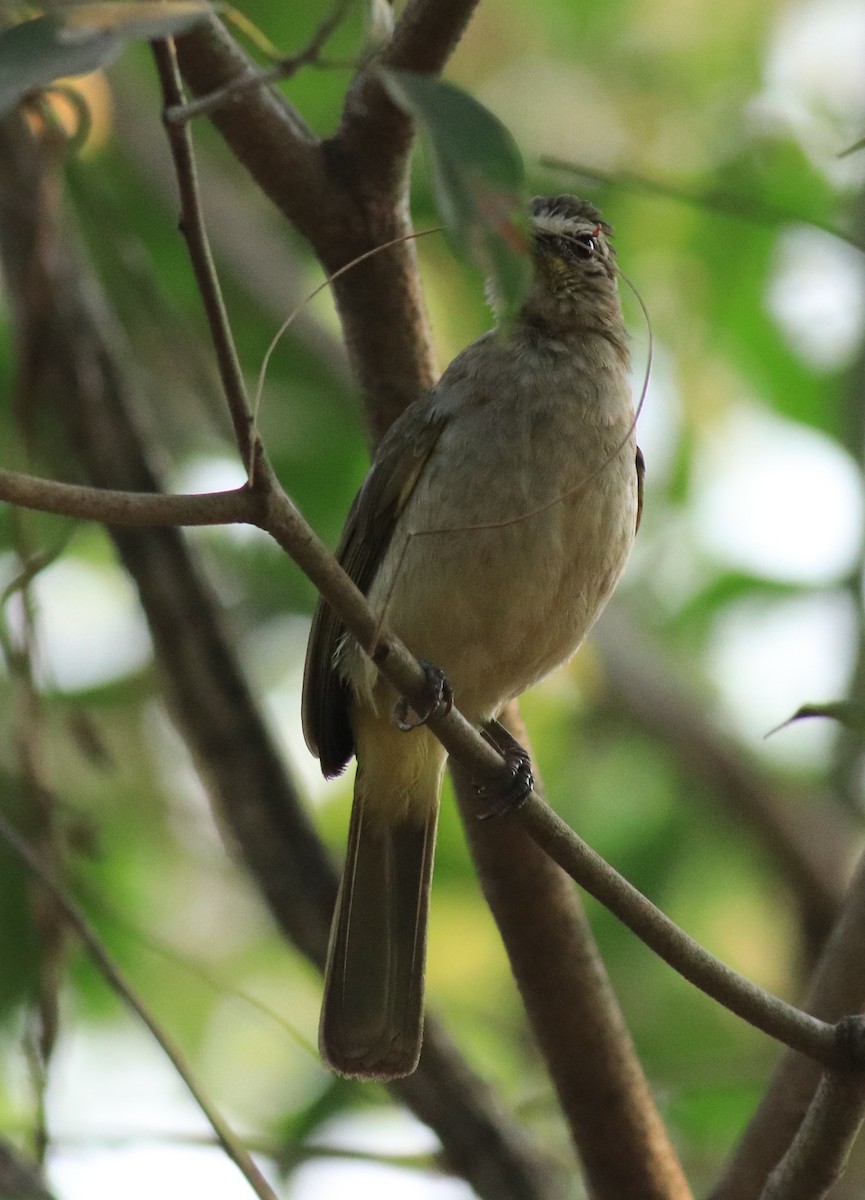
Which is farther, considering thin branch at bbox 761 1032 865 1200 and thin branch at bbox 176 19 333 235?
thin branch at bbox 176 19 333 235

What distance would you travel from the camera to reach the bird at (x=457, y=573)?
3064 mm

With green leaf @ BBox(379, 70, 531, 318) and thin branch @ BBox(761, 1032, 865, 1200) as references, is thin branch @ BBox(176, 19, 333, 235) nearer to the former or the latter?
green leaf @ BBox(379, 70, 531, 318)

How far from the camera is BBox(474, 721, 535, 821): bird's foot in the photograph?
2.53m

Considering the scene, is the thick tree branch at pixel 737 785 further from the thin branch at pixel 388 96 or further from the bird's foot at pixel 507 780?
the thin branch at pixel 388 96

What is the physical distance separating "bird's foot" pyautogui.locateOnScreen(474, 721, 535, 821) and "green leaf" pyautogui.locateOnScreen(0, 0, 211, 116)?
1177 millimetres

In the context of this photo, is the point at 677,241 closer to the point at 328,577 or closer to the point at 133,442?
the point at 133,442

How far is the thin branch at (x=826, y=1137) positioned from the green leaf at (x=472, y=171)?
1.33 meters

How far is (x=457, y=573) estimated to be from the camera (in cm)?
307

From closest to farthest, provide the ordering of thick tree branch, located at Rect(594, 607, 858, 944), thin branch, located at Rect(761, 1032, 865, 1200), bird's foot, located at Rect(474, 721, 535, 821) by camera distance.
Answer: thin branch, located at Rect(761, 1032, 865, 1200), bird's foot, located at Rect(474, 721, 535, 821), thick tree branch, located at Rect(594, 607, 858, 944)

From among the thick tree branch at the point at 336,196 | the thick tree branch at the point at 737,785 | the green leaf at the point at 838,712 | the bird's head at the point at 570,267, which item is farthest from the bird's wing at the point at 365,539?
the thick tree branch at the point at 737,785

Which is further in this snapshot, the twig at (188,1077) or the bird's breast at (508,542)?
the bird's breast at (508,542)

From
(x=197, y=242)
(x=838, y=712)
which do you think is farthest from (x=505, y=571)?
(x=197, y=242)

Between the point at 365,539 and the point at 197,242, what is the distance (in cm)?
166

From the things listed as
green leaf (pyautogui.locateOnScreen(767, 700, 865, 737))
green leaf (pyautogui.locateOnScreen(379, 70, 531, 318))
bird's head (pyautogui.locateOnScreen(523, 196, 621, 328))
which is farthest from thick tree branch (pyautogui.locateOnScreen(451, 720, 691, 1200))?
green leaf (pyautogui.locateOnScreen(379, 70, 531, 318))
